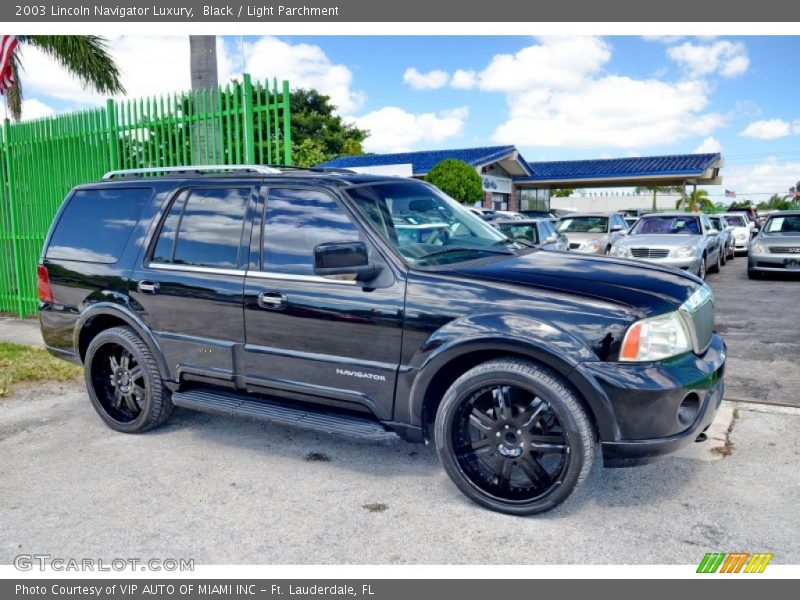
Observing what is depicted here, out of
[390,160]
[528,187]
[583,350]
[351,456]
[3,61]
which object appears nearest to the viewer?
[583,350]

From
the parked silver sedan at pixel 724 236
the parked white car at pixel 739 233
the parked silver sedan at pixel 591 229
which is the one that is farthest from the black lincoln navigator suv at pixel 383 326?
the parked white car at pixel 739 233

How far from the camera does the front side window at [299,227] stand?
4.23m

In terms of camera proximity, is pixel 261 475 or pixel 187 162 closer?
pixel 261 475

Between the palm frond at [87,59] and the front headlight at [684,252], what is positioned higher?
the palm frond at [87,59]

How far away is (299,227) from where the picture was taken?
14.3 feet

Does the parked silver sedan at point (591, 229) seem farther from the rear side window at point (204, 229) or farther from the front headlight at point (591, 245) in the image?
the rear side window at point (204, 229)

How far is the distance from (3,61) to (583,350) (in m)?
10.6

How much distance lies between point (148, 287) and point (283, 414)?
1450 mm

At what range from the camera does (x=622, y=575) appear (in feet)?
10.3

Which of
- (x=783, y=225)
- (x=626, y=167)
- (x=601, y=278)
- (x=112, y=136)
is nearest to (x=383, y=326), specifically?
(x=601, y=278)
